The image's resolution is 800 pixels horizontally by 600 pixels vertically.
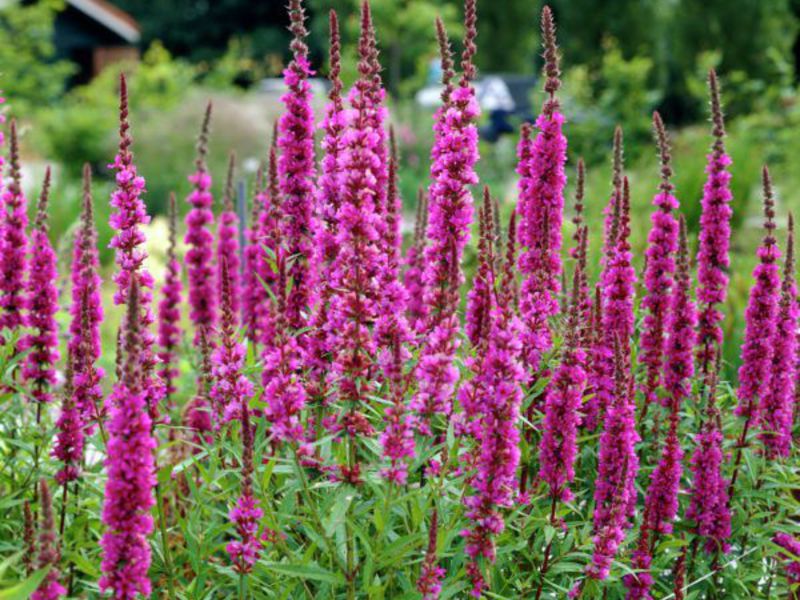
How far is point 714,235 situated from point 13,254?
130 inches

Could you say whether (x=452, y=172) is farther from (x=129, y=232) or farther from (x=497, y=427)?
(x=129, y=232)

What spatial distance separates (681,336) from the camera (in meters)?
4.54

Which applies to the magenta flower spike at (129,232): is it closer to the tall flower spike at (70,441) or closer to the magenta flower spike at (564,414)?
the tall flower spike at (70,441)

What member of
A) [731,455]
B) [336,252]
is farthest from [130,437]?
[731,455]

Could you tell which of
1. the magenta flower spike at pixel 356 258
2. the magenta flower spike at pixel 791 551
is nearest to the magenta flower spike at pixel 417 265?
the magenta flower spike at pixel 356 258

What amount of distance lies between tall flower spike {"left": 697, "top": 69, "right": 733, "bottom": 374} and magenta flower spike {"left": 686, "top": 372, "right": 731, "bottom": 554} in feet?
2.33

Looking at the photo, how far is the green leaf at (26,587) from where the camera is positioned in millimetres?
2465

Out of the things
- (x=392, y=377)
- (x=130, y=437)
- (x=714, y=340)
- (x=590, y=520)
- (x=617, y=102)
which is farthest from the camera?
(x=617, y=102)

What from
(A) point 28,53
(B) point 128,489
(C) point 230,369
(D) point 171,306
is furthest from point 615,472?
(A) point 28,53

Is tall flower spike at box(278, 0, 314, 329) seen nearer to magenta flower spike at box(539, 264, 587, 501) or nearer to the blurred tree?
magenta flower spike at box(539, 264, 587, 501)

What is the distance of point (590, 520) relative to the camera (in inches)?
162

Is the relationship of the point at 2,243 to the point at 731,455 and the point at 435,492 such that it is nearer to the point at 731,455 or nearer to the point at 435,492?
the point at 435,492

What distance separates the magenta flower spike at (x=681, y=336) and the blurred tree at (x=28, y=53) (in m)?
23.5

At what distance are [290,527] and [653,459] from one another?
175 centimetres
